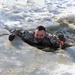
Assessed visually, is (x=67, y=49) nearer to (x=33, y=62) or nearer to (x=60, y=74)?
(x=33, y=62)

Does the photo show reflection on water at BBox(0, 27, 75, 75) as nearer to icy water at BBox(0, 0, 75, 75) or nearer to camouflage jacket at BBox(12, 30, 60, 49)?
icy water at BBox(0, 0, 75, 75)

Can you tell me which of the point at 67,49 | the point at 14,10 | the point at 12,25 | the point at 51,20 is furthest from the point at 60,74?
the point at 14,10

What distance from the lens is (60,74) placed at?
518cm

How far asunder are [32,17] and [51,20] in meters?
0.76

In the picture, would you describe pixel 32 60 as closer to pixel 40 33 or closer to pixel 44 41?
pixel 40 33

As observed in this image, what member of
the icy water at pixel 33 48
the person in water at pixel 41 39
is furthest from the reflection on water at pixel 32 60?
the person in water at pixel 41 39

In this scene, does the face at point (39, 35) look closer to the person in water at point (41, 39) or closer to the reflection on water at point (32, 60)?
the person in water at point (41, 39)

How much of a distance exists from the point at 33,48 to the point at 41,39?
1.35ft

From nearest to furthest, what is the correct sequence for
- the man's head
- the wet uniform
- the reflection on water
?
the reflection on water, the man's head, the wet uniform

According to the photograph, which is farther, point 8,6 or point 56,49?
point 8,6

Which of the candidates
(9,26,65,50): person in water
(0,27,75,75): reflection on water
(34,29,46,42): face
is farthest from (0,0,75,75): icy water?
(34,29,46,42): face

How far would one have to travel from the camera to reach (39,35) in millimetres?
7133

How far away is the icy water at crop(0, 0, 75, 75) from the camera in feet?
17.9

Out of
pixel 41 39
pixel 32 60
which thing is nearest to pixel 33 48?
pixel 41 39
